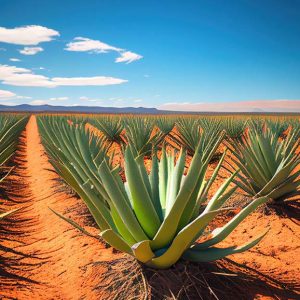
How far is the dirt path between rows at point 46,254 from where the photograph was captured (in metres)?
2.12

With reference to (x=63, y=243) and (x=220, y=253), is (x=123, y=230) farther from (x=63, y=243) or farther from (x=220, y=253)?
(x=63, y=243)

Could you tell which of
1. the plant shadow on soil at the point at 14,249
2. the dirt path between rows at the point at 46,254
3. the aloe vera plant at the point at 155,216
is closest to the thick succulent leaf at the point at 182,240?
the aloe vera plant at the point at 155,216

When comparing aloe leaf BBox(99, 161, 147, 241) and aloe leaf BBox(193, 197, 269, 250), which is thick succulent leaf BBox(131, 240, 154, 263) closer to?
aloe leaf BBox(99, 161, 147, 241)

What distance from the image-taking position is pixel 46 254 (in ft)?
8.79

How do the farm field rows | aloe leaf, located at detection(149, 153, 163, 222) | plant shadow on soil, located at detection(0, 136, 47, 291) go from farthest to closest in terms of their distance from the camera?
plant shadow on soil, located at detection(0, 136, 47, 291) < aloe leaf, located at detection(149, 153, 163, 222) < the farm field rows

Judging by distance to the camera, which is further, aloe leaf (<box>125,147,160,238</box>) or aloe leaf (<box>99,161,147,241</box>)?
aloe leaf (<box>125,147,160,238</box>)

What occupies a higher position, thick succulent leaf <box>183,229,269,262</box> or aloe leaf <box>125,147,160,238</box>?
aloe leaf <box>125,147,160,238</box>

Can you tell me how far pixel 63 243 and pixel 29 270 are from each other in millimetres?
484

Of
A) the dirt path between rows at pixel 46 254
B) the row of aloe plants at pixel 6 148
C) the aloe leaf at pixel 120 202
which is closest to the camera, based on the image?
the aloe leaf at pixel 120 202

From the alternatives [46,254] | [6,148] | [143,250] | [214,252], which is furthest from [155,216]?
[6,148]

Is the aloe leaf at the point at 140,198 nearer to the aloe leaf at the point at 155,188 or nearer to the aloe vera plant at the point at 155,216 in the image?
the aloe vera plant at the point at 155,216

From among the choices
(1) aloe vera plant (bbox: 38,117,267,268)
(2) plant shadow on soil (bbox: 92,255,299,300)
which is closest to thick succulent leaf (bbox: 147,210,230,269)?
(1) aloe vera plant (bbox: 38,117,267,268)

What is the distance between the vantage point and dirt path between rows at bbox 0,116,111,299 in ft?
6.97

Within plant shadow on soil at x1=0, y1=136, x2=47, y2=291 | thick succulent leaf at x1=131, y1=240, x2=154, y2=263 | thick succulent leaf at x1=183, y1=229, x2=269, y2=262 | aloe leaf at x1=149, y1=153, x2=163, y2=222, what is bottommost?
plant shadow on soil at x1=0, y1=136, x2=47, y2=291
